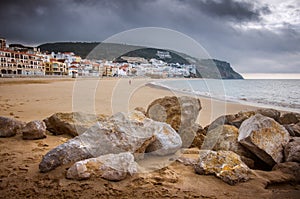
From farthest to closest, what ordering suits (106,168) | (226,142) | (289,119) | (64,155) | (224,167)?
1. (289,119)
2. (226,142)
3. (64,155)
4. (224,167)
5. (106,168)

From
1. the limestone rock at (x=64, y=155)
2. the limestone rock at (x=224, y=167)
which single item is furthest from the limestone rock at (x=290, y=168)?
the limestone rock at (x=64, y=155)

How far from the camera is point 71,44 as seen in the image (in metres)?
127

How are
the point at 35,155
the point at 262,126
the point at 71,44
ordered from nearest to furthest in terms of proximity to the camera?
the point at 35,155
the point at 262,126
the point at 71,44

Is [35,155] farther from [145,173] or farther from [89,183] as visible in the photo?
[145,173]

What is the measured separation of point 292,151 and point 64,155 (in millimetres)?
3444

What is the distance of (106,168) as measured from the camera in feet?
9.70

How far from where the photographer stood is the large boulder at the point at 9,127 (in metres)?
4.61

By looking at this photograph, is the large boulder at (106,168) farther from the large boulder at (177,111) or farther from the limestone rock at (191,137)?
the large boulder at (177,111)

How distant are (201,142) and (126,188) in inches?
98.6

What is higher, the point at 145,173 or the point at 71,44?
the point at 71,44

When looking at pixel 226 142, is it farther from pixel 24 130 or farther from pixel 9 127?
pixel 9 127

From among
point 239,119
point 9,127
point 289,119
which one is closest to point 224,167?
point 239,119

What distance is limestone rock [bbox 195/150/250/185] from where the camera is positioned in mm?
3025

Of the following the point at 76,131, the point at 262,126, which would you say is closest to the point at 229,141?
the point at 262,126
